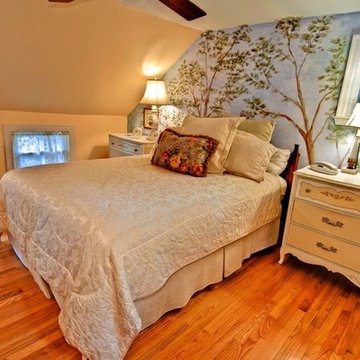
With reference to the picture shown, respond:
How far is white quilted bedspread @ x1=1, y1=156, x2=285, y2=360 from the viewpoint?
3.92ft

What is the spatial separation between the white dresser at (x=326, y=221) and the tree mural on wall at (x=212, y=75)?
51.5 inches

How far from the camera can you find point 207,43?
3100mm

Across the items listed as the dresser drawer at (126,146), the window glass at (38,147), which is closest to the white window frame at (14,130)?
the window glass at (38,147)

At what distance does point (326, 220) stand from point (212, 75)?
6.39 feet

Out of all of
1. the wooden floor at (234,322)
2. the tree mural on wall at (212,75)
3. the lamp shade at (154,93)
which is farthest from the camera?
the lamp shade at (154,93)

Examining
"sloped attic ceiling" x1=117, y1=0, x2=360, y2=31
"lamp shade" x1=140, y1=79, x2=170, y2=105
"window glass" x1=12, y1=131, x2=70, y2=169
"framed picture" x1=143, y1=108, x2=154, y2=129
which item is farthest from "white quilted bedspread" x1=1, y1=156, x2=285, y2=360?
"framed picture" x1=143, y1=108, x2=154, y2=129

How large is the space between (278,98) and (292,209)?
107 cm

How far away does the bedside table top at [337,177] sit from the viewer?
180cm

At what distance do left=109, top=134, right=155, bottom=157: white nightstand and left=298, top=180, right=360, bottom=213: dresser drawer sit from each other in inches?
68.1

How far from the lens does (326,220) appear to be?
1933 millimetres

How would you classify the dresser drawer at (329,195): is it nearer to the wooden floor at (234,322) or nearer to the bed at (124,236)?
the bed at (124,236)

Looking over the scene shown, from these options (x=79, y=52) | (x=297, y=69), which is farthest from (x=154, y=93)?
(x=297, y=69)

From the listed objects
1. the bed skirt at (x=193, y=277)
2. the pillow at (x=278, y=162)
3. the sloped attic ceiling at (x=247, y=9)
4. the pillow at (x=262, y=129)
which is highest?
the sloped attic ceiling at (x=247, y=9)

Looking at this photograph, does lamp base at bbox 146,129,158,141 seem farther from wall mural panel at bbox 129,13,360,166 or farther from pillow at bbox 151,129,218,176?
pillow at bbox 151,129,218,176
